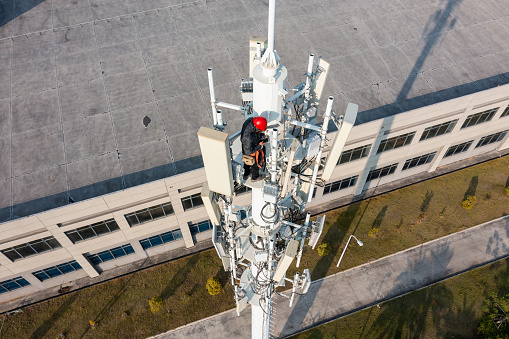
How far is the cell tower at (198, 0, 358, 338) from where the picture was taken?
11.1 metres

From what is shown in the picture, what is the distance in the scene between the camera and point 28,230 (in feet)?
83.9

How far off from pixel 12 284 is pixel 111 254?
28.9 feet

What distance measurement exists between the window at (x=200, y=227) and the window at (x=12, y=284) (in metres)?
15.6

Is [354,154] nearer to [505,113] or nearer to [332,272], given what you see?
[332,272]

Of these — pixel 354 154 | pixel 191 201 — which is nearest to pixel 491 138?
pixel 354 154

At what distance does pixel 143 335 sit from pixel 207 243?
402 inches

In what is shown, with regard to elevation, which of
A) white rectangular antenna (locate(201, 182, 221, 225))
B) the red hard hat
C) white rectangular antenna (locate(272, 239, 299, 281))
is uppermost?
the red hard hat

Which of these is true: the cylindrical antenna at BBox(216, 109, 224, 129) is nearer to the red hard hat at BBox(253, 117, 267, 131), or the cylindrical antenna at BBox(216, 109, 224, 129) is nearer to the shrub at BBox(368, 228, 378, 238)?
the red hard hat at BBox(253, 117, 267, 131)

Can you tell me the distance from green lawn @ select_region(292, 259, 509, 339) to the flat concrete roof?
57.7 feet

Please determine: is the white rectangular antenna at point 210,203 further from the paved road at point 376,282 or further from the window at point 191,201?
the paved road at point 376,282

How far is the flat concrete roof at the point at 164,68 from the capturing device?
1133 inches

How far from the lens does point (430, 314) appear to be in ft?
102

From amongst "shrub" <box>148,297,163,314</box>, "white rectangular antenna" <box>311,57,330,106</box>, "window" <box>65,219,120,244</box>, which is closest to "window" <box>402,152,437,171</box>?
"white rectangular antenna" <box>311,57,330,106</box>

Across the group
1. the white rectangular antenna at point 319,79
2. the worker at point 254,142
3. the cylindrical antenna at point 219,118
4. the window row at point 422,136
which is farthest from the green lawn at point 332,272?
the cylindrical antenna at point 219,118
